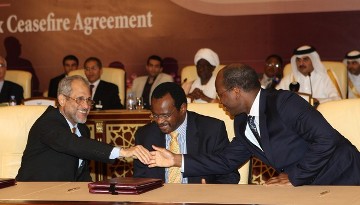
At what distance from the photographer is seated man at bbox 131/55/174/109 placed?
10648mm

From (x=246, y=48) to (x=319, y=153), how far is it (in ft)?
24.7

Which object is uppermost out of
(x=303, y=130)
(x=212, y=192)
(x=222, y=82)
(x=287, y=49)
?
(x=287, y=49)

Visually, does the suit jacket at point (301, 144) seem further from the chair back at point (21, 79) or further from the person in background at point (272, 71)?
the chair back at point (21, 79)

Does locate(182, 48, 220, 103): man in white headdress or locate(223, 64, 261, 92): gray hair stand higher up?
locate(182, 48, 220, 103): man in white headdress

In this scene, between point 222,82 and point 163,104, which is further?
point 163,104

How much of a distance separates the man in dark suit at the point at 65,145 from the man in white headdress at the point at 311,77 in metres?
4.43

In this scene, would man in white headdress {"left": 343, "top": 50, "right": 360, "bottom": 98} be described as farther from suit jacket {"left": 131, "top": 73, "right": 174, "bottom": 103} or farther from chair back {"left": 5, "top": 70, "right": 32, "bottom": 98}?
chair back {"left": 5, "top": 70, "right": 32, "bottom": 98}

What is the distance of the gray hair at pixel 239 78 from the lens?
13.3 ft

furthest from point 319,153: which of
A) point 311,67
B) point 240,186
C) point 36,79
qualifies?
point 36,79

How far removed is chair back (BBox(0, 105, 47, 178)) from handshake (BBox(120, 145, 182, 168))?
34.4 inches

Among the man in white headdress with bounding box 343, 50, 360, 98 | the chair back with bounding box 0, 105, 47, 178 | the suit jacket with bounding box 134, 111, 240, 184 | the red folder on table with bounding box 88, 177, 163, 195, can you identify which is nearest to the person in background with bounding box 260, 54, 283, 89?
the man in white headdress with bounding box 343, 50, 360, 98

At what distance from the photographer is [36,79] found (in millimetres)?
12375

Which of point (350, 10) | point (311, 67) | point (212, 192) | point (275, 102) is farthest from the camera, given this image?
point (350, 10)

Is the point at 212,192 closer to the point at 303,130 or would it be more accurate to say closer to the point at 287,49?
the point at 303,130
